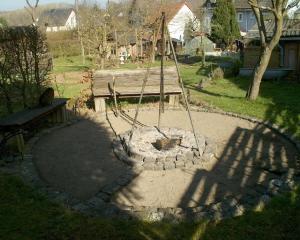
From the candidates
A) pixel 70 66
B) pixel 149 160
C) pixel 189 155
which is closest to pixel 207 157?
pixel 189 155

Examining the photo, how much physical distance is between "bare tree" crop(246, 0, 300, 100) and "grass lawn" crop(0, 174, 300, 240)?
8841 millimetres

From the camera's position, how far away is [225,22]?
136 feet

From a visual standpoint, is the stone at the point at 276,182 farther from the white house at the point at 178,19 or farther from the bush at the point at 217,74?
the white house at the point at 178,19

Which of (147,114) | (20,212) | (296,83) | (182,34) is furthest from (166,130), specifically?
(182,34)

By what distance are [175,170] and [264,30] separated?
27.8 feet

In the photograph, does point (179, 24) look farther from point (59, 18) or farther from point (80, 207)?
point (80, 207)

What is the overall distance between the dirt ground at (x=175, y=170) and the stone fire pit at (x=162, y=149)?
0.22 metres

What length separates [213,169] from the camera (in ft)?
27.5

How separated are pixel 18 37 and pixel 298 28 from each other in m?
16.4

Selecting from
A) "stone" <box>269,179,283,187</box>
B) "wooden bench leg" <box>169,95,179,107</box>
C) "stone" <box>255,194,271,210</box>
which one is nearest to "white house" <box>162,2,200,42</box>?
"wooden bench leg" <box>169,95,179,107</box>

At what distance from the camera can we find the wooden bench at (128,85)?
45.6 feet

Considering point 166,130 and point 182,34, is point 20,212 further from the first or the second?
point 182,34

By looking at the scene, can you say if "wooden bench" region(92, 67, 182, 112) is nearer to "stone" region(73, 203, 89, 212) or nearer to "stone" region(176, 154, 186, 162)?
"stone" region(176, 154, 186, 162)

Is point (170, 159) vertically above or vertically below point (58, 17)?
below
